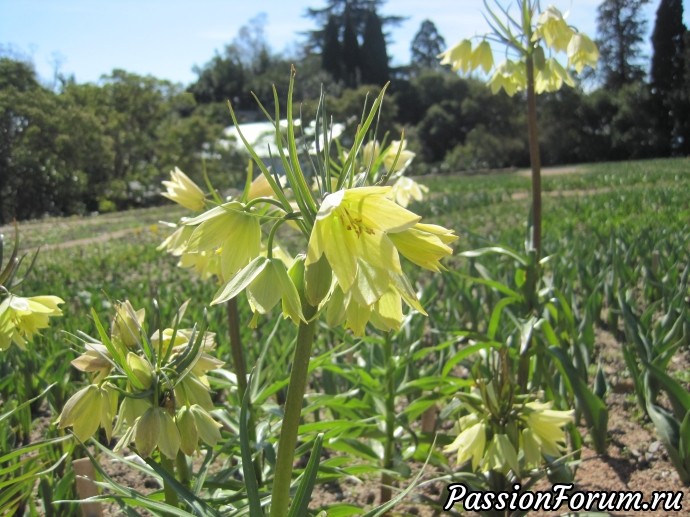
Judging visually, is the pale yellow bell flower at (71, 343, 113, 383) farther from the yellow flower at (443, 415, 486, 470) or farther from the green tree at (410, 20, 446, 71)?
the green tree at (410, 20, 446, 71)

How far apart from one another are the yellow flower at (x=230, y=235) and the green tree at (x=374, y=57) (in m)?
50.6

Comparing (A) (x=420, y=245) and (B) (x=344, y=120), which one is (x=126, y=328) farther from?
(B) (x=344, y=120)

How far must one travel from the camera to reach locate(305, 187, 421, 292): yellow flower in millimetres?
786

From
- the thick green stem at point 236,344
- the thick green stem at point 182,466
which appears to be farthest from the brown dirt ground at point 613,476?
the thick green stem at point 182,466

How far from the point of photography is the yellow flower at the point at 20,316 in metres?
1.52

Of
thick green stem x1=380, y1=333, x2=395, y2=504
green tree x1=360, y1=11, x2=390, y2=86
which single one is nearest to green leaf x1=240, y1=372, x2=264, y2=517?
thick green stem x1=380, y1=333, x2=395, y2=504

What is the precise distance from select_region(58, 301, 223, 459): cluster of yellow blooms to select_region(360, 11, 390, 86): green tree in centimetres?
5050


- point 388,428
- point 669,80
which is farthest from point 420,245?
point 669,80

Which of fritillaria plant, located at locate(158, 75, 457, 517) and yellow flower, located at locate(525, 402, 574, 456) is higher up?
fritillaria plant, located at locate(158, 75, 457, 517)

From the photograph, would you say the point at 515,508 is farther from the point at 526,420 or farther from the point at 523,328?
the point at 523,328

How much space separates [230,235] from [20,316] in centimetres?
89

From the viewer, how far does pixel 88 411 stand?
1.13 metres

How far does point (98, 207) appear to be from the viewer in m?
27.4

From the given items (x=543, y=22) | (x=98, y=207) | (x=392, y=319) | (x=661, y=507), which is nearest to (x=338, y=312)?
(x=392, y=319)
